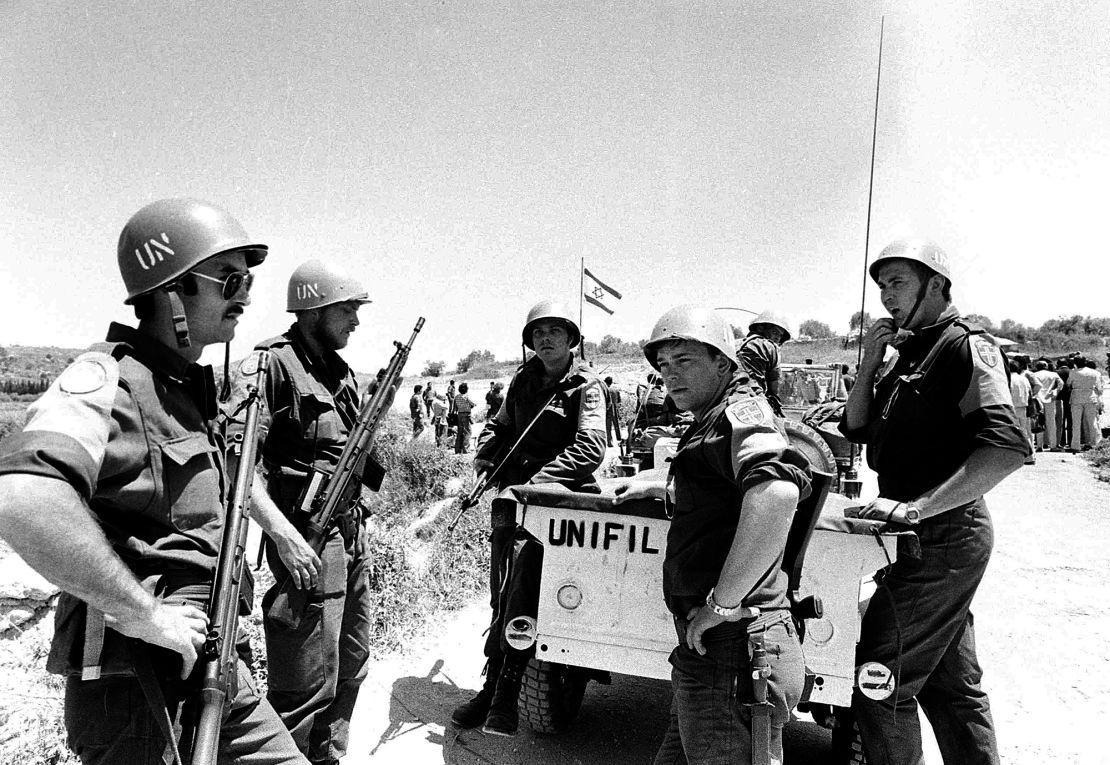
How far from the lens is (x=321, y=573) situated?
2.99 metres

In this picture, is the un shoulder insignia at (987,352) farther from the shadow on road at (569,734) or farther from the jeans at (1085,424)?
the jeans at (1085,424)

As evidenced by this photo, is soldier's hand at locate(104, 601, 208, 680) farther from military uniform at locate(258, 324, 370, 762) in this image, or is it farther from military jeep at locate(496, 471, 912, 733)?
military jeep at locate(496, 471, 912, 733)

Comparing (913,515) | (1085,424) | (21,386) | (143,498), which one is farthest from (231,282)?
(21,386)

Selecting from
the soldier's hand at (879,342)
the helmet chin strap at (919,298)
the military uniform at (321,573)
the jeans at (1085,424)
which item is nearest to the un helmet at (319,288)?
the military uniform at (321,573)

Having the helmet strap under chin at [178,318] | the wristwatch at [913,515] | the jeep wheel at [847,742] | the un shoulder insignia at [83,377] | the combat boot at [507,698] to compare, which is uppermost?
the helmet strap under chin at [178,318]

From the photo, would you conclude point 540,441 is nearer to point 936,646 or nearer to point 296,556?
point 296,556

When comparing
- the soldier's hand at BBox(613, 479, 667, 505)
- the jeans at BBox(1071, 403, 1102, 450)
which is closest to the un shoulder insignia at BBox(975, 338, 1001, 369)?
the soldier's hand at BBox(613, 479, 667, 505)

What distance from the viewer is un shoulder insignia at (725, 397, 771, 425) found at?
6.84 feet

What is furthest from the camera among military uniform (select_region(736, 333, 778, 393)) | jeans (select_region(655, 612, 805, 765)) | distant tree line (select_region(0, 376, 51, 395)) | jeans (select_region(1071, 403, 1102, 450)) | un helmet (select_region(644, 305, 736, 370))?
distant tree line (select_region(0, 376, 51, 395))

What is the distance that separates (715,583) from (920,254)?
1.70 metres

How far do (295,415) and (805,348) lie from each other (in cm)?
4463

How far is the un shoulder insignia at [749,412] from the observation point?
2086 mm

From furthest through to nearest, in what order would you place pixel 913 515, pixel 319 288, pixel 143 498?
pixel 319 288, pixel 913 515, pixel 143 498

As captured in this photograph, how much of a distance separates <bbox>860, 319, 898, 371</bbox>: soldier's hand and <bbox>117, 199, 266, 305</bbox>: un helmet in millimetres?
2628
